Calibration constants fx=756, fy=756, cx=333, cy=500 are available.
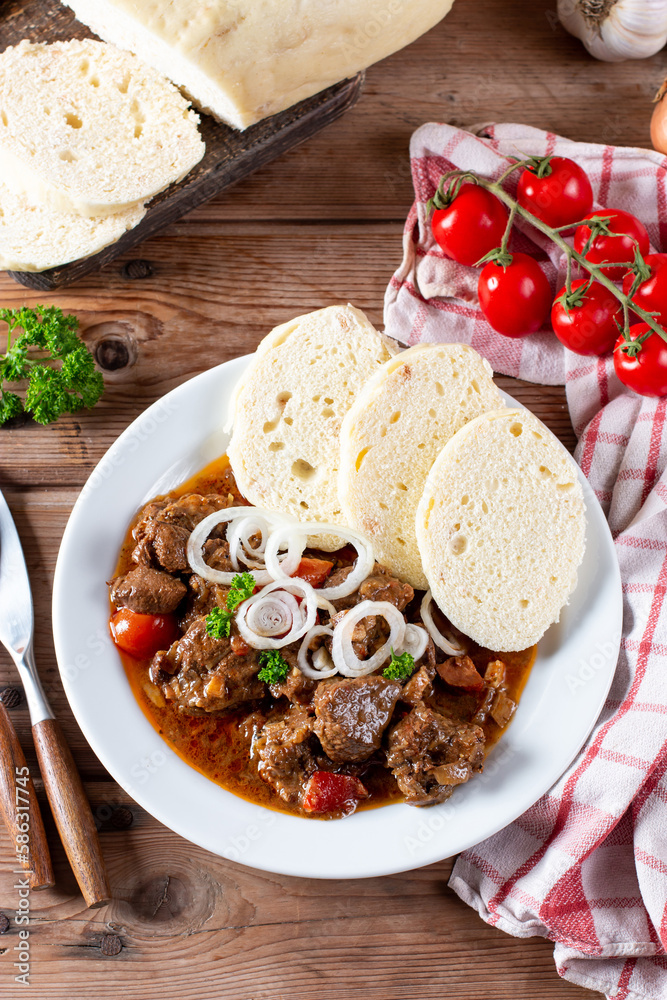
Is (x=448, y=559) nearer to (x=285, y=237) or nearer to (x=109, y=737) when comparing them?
(x=109, y=737)

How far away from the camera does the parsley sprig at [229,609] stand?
3947mm

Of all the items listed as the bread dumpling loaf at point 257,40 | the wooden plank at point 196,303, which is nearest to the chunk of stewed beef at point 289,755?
the wooden plank at point 196,303

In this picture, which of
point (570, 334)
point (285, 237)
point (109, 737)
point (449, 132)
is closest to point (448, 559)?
point (570, 334)

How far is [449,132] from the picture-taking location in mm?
4980

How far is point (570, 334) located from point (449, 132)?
5.23ft

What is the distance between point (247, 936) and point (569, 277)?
14.1 feet

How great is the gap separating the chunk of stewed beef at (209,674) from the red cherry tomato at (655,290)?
3.06 meters

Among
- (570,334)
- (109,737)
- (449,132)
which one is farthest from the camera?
(449,132)

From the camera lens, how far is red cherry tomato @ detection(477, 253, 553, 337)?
15.2ft

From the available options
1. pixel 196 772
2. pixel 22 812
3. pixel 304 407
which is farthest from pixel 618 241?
pixel 22 812

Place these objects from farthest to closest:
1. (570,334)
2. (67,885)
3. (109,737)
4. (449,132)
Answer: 1. (449,132)
2. (570,334)
3. (67,885)
4. (109,737)

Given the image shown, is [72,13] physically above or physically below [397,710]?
above

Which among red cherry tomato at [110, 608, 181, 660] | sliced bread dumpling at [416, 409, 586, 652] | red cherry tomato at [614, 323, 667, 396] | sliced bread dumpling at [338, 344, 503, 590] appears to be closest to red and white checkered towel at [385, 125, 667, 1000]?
red cherry tomato at [614, 323, 667, 396]

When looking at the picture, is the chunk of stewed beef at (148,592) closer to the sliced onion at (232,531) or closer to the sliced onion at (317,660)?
the sliced onion at (232,531)
